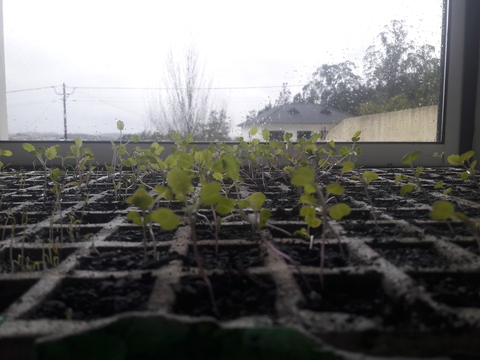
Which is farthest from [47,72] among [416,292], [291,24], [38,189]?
[416,292]

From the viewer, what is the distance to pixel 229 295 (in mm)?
532

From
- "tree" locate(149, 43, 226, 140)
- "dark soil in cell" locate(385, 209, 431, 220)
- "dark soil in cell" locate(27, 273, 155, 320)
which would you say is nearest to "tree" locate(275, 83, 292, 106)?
"tree" locate(149, 43, 226, 140)

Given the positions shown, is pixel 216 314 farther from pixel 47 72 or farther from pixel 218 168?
pixel 47 72

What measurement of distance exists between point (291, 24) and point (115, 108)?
139cm

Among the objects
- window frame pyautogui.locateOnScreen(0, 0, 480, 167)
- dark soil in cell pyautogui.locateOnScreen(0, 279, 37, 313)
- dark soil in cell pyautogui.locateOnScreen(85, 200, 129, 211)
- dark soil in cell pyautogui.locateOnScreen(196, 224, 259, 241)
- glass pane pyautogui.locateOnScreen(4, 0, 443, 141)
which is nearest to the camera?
dark soil in cell pyautogui.locateOnScreen(0, 279, 37, 313)

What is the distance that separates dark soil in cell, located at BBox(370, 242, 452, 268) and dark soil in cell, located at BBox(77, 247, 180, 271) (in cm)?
41

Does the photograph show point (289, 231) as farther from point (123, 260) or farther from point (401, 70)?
point (401, 70)

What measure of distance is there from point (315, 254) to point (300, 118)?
2.02 meters

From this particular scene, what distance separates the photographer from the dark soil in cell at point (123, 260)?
25.4 inches

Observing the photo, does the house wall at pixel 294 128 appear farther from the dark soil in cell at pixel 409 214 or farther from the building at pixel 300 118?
the dark soil in cell at pixel 409 214

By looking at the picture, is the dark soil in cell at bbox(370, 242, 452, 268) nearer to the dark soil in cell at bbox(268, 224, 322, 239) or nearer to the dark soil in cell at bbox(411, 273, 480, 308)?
the dark soil in cell at bbox(411, 273, 480, 308)

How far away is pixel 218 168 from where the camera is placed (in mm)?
813

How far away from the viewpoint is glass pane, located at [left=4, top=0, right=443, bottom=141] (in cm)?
247

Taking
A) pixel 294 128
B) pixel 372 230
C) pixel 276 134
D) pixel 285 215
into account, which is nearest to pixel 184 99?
pixel 276 134
